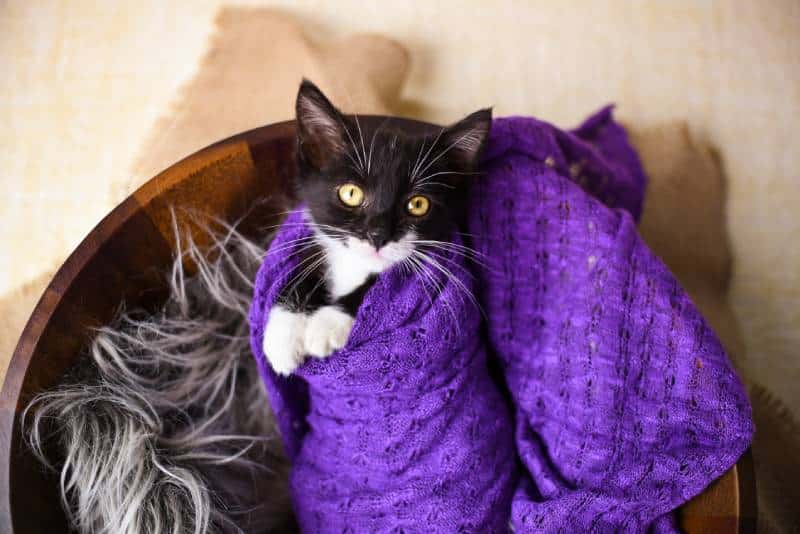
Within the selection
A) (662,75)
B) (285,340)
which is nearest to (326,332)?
A: (285,340)

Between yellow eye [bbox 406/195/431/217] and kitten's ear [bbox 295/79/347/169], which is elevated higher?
kitten's ear [bbox 295/79/347/169]

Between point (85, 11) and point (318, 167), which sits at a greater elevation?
point (85, 11)

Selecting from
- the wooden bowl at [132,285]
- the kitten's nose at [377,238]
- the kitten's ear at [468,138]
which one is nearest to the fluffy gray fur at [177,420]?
the wooden bowl at [132,285]

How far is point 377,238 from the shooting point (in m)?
0.74

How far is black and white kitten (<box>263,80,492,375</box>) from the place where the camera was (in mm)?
760

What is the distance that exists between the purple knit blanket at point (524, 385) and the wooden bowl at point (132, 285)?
116mm

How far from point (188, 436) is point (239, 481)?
129 mm

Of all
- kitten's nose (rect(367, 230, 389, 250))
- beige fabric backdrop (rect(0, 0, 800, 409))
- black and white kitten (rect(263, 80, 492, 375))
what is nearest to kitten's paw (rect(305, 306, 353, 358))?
black and white kitten (rect(263, 80, 492, 375))

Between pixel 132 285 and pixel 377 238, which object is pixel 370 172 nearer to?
pixel 377 238

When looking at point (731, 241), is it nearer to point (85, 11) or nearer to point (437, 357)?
point (437, 357)

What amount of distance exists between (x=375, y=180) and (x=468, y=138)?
0.55 ft

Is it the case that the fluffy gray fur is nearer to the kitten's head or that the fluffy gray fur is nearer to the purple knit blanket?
the purple knit blanket

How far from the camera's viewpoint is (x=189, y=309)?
3.13 ft

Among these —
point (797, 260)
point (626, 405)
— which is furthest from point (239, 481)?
point (797, 260)
